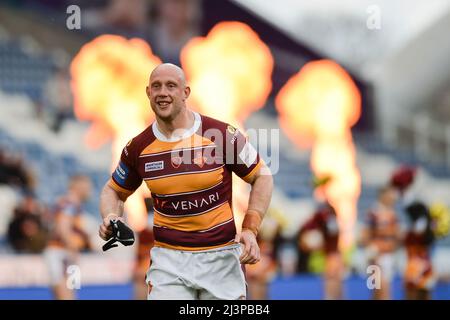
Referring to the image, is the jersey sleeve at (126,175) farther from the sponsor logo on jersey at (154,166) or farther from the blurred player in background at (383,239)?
the blurred player in background at (383,239)

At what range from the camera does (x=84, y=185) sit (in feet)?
37.7

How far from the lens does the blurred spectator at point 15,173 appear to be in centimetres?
1134

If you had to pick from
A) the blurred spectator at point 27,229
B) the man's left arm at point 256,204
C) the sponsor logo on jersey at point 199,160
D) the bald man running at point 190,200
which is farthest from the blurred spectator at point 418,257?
the sponsor logo on jersey at point 199,160

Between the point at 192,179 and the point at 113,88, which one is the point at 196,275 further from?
the point at 113,88

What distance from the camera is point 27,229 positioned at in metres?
11.2

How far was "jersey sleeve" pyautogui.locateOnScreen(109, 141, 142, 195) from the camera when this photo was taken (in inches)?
210

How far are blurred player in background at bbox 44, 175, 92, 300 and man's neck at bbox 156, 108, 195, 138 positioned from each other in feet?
18.6

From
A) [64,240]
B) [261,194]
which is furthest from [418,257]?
[261,194]

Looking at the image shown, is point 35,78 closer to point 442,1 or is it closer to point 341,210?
point 341,210

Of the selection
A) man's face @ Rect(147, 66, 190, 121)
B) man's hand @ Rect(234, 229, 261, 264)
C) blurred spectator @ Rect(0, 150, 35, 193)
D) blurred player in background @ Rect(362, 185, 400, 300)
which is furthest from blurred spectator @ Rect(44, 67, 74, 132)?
man's hand @ Rect(234, 229, 261, 264)

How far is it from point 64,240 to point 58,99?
1.82 m
